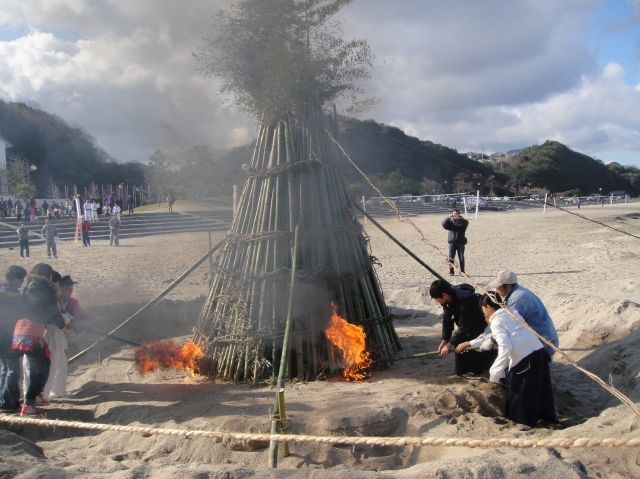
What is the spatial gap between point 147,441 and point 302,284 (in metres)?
2.12

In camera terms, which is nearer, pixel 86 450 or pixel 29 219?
pixel 86 450

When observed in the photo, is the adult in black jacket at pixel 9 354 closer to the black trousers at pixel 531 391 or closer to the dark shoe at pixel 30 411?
the dark shoe at pixel 30 411

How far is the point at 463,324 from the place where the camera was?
5.16 meters

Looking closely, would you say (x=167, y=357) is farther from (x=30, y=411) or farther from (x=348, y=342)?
(x=348, y=342)

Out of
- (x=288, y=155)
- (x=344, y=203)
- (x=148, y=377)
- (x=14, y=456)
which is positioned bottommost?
(x=148, y=377)

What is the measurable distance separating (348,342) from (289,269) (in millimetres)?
1040

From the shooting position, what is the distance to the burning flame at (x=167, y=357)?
18.8 feet

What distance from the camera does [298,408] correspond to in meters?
4.28

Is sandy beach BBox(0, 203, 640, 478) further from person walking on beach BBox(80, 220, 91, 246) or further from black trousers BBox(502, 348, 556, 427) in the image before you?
person walking on beach BBox(80, 220, 91, 246)

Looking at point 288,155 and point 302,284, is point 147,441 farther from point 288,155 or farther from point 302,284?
point 288,155

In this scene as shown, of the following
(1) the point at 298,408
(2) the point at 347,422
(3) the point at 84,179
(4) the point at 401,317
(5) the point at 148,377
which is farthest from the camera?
(3) the point at 84,179

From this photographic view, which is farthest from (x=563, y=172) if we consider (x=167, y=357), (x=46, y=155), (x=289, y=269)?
(x=167, y=357)

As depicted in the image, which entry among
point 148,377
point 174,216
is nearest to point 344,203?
point 148,377

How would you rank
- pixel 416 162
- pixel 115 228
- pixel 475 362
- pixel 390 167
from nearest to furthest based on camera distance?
pixel 475 362, pixel 115 228, pixel 390 167, pixel 416 162
